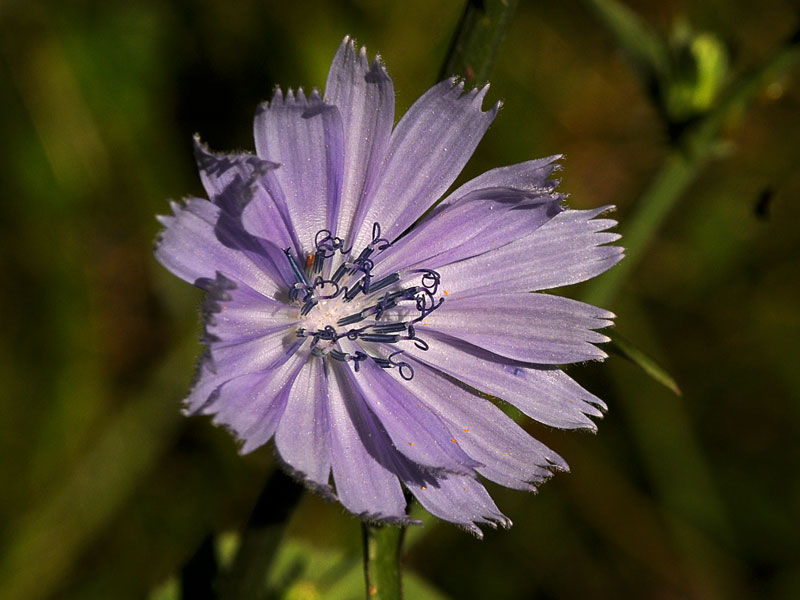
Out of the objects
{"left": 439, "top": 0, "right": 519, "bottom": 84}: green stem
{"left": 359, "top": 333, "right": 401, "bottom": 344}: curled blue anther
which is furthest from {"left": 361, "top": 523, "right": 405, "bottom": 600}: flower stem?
{"left": 439, "top": 0, "right": 519, "bottom": 84}: green stem

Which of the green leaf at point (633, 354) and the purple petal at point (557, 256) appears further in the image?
the purple petal at point (557, 256)

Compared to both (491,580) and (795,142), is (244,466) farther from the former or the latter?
(795,142)

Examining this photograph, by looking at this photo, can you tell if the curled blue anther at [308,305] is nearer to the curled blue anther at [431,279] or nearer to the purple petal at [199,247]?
the purple petal at [199,247]

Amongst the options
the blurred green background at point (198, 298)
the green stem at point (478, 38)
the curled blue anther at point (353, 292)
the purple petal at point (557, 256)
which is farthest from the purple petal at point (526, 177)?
the blurred green background at point (198, 298)

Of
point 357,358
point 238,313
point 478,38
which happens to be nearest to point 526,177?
point 478,38

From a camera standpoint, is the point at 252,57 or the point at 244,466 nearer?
the point at 244,466

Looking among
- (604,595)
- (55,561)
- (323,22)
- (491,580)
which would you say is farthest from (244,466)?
(323,22)
